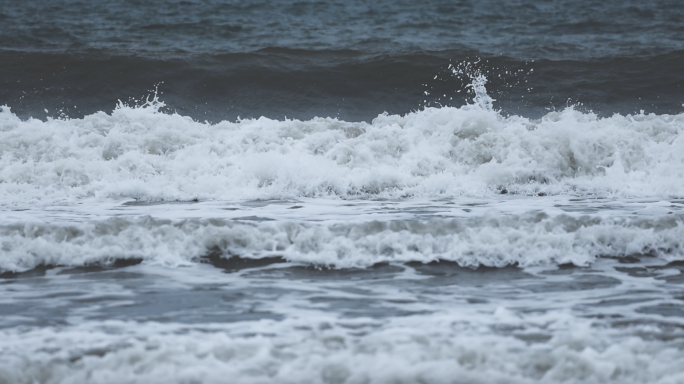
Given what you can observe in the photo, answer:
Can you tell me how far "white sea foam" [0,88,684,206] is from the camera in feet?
22.2

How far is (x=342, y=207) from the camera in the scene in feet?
19.6

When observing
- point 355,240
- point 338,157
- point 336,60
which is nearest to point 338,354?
point 355,240

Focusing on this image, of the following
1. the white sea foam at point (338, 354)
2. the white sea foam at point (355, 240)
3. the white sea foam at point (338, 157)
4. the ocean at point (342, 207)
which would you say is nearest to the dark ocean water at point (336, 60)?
the ocean at point (342, 207)

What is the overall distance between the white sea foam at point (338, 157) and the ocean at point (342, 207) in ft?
0.10

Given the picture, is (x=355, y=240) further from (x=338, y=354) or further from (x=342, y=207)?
(x=338, y=354)

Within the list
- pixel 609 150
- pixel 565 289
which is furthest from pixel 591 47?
pixel 565 289

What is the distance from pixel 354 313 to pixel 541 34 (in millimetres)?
13043

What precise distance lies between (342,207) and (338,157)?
1.56 metres

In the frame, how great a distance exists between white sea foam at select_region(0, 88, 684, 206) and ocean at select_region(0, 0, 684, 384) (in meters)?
0.03

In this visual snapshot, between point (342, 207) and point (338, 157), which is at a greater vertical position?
point (338, 157)

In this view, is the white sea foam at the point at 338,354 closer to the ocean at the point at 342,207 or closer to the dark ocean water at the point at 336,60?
the ocean at the point at 342,207

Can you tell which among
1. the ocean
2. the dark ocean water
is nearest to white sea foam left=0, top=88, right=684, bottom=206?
the ocean

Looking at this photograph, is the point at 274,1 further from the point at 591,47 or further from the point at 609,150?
the point at 609,150

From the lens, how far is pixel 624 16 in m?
16.8
